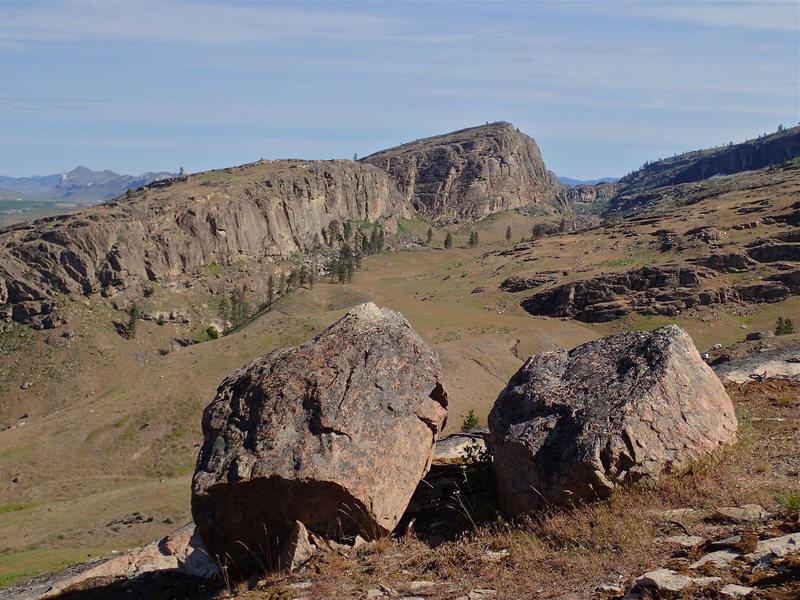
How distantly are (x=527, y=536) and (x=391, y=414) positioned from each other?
2.82 meters

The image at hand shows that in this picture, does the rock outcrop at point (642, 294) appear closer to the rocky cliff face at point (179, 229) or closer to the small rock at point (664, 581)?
the small rock at point (664, 581)

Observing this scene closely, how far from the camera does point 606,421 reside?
28.9ft

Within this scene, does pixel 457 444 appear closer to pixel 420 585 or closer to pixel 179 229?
pixel 420 585

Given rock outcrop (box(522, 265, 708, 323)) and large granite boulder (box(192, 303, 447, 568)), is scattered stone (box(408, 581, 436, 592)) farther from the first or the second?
rock outcrop (box(522, 265, 708, 323))

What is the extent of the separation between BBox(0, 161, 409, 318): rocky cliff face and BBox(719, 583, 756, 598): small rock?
96403mm

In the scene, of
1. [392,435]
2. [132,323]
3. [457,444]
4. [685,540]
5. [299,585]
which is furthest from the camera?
[132,323]

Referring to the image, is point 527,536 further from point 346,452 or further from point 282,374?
point 282,374

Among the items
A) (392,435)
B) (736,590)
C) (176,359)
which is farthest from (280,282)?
(736,590)

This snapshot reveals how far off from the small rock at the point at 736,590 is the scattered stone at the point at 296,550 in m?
5.31

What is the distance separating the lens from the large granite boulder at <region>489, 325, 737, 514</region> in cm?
849

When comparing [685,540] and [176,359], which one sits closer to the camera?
[685,540]

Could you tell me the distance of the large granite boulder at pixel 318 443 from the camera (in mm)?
9055

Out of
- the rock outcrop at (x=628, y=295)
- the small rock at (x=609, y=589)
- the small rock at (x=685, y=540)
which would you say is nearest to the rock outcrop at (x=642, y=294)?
the rock outcrop at (x=628, y=295)

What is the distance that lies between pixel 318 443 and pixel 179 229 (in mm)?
107102
